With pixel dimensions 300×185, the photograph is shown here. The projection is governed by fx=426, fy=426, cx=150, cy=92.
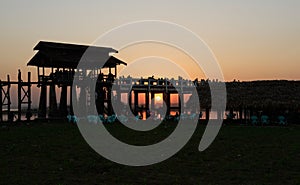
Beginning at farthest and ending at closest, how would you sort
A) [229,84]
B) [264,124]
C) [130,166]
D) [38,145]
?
1. [229,84]
2. [264,124]
3. [38,145]
4. [130,166]

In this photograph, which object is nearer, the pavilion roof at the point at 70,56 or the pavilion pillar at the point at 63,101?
the pavilion roof at the point at 70,56

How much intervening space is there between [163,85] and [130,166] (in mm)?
28063

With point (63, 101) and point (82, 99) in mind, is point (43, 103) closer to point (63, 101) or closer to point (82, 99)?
point (63, 101)

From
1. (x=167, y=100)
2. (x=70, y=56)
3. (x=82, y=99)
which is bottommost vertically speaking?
(x=167, y=100)

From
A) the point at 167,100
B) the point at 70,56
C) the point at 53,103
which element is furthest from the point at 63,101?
the point at 167,100

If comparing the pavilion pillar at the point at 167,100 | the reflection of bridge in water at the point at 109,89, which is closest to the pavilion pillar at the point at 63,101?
the reflection of bridge in water at the point at 109,89

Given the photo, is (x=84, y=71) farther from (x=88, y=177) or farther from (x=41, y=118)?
(x=88, y=177)

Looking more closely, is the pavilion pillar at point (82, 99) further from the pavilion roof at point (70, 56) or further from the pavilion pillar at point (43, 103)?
the pavilion pillar at point (43, 103)

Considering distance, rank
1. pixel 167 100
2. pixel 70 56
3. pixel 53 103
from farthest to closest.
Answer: pixel 167 100
pixel 53 103
pixel 70 56

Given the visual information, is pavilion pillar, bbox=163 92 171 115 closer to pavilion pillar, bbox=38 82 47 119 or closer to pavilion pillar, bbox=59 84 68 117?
pavilion pillar, bbox=59 84 68 117

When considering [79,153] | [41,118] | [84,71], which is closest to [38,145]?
[79,153]

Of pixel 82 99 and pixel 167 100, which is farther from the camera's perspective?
pixel 167 100

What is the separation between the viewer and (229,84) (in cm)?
4131

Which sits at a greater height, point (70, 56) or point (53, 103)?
point (70, 56)
